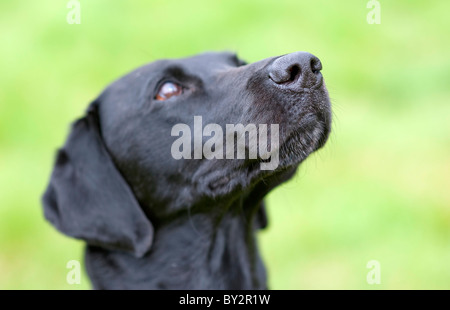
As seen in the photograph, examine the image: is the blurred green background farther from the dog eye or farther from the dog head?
the dog eye

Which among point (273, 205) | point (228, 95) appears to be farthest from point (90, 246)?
point (273, 205)

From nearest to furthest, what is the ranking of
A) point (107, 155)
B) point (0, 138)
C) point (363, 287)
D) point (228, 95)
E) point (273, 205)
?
point (228, 95) < point (107, 155) < point (363, 287) < point (273, 205) < point (0, 138)

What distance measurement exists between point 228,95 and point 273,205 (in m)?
3.43

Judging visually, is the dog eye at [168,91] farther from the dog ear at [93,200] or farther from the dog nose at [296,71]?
the dog nose at [296,71]

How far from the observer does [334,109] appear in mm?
6414

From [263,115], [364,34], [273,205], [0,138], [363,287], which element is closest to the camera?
[263,115]

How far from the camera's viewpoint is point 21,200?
266 inches

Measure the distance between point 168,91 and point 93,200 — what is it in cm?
70

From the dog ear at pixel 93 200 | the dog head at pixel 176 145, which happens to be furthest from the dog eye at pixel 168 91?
the dog ear at pixel 93 200

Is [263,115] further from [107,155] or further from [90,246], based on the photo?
[90,246]

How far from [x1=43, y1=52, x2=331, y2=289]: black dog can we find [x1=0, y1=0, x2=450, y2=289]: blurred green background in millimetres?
475

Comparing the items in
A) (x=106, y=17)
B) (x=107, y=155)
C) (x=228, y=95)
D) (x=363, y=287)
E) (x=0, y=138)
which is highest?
(x=106, y=17)

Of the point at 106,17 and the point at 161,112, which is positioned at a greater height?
the point at 106,17

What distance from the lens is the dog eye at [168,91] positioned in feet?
11.2
